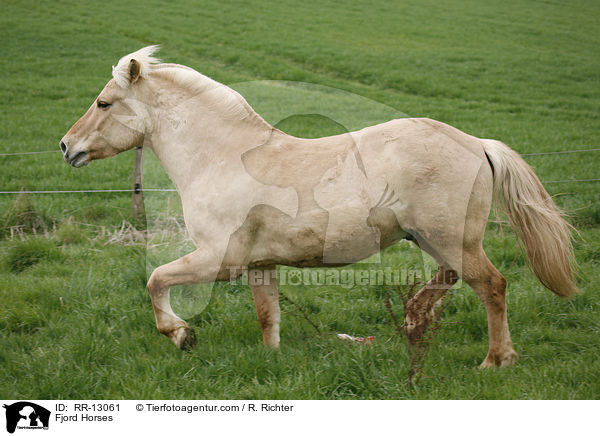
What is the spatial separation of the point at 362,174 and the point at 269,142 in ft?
2.36

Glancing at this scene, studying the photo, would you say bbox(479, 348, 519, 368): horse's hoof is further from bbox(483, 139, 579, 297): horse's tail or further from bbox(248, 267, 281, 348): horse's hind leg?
bbox(248, 267, 281, 348): horse's hind leg

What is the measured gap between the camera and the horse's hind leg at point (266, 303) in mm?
3787

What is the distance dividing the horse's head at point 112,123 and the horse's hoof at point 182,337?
1394 mm

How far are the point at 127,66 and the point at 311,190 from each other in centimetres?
158

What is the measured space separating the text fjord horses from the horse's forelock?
0.04 feet

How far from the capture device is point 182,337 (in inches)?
139

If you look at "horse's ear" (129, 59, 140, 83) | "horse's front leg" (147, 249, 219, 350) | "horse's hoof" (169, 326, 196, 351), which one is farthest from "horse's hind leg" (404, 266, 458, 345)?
"horse's ear" (129, 59, 140, 83)

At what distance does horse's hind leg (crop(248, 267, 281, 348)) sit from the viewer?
3787 mm

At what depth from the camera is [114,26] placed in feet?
58.0
